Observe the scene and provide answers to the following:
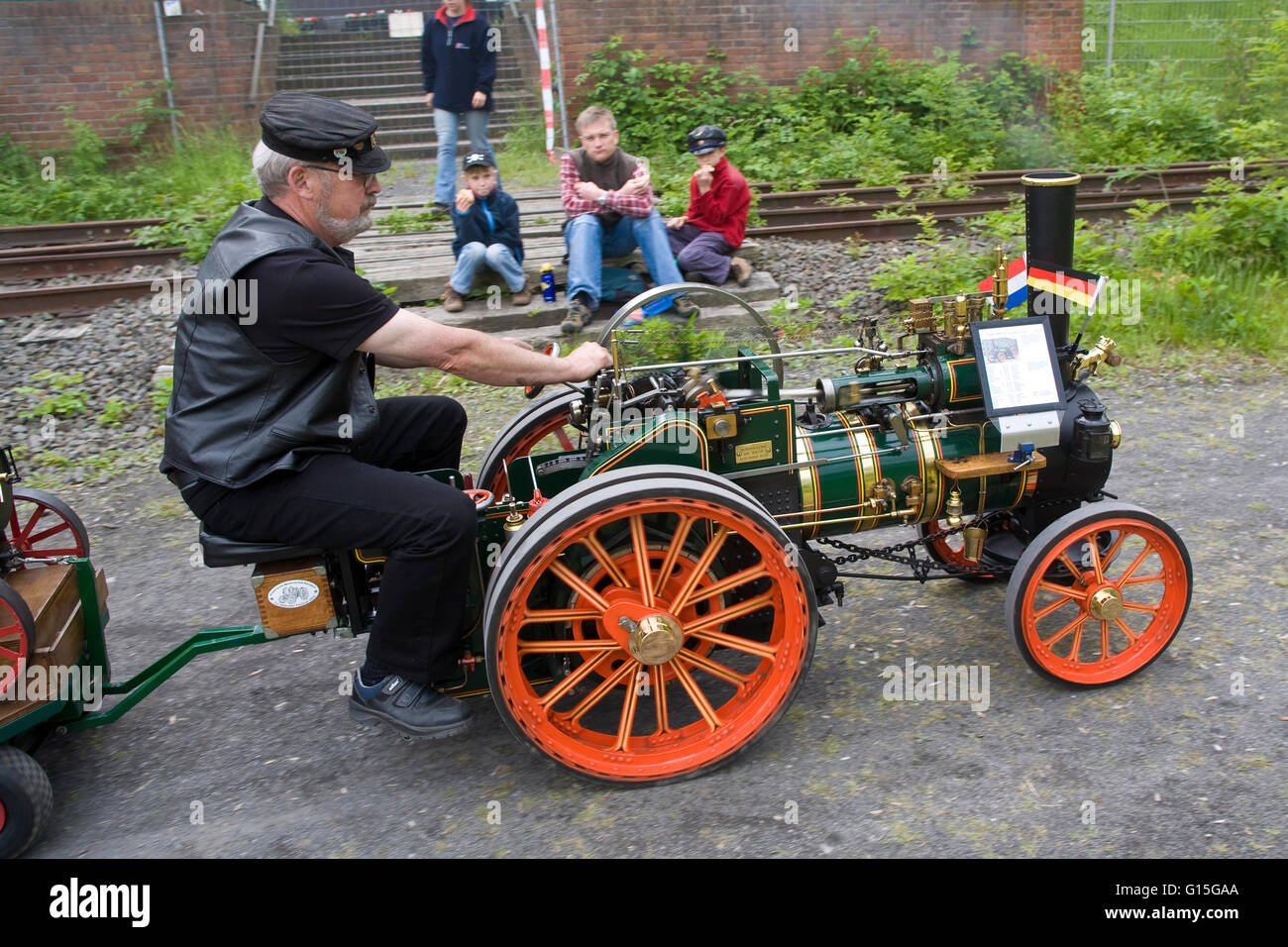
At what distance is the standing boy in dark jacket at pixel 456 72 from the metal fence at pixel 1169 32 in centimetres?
930

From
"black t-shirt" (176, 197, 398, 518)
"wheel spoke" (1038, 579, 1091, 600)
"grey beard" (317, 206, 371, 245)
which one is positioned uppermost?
"grey beard" (317, 206, 371, 245)

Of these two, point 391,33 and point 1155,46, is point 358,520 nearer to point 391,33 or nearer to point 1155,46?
point 391,33

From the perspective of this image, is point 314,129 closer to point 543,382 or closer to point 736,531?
point 543,382

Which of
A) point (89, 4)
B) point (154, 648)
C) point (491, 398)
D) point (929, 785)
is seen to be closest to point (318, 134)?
point (154, 648)

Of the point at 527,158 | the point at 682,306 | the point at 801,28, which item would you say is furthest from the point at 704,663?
the point at 801,28

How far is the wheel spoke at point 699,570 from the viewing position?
3.21 m

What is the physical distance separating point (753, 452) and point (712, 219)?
4855 millimetres

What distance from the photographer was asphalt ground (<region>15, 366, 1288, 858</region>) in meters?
3.08

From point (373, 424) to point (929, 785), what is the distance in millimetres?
2077

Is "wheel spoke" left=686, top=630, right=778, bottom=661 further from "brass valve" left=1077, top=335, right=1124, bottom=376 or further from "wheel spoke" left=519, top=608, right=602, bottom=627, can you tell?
"brass valve" left=1077, top=335, right=1124, bottom=376

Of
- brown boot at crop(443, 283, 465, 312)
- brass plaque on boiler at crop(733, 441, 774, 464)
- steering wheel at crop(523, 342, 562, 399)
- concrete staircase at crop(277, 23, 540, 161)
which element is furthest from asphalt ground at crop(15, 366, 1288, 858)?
concrete staircase at crop(277, 23, 540, 161)

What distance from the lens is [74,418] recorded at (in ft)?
22.0

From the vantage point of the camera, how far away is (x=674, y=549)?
3238 mm

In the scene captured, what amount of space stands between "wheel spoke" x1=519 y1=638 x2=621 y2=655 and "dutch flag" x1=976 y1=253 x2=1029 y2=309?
182 cm
